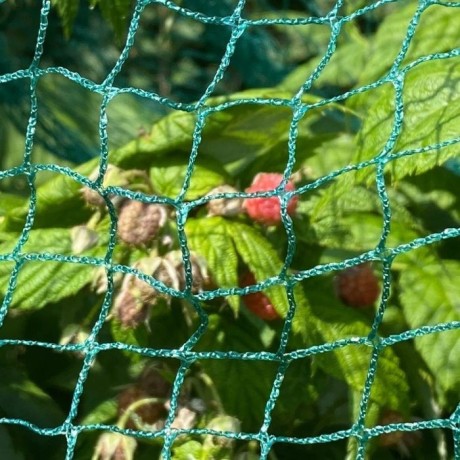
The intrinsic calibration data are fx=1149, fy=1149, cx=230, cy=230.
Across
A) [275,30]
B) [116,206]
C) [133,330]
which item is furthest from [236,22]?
[275,30]

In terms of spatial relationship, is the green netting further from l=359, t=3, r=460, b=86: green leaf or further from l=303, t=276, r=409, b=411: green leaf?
l=359, t=3, r=460, b=86: green leaf

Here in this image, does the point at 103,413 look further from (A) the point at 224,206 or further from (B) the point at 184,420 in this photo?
(A) the point at 224,206

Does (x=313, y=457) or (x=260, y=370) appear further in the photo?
(x=313, y=457)

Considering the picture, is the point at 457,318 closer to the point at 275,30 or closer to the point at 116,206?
the point at 116,206

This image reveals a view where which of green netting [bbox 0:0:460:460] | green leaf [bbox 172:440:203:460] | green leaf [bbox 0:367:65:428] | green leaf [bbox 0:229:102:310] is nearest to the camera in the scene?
green netting [bbox 0:0:460:460]

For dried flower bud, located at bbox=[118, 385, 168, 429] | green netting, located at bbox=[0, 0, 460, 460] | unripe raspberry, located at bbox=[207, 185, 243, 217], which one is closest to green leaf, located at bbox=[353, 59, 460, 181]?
green netting, located at bbox=[0, 0, 460, 460]

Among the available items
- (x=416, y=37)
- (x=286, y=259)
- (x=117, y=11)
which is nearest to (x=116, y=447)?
(x=286, y=259)

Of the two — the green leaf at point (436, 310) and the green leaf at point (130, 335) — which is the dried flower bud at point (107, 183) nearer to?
the green leaf at point (130, 335)
